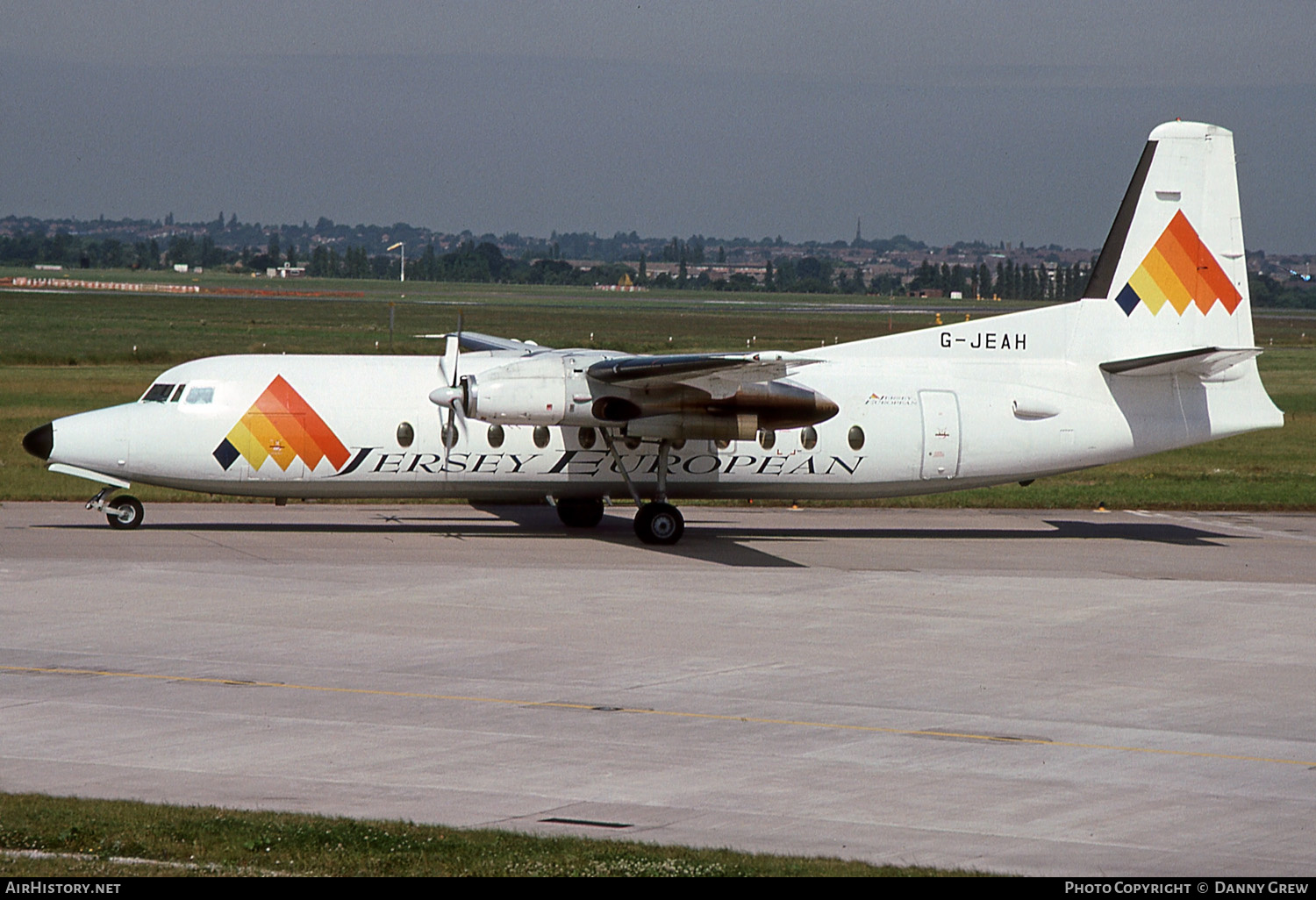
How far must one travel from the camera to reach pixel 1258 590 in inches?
816

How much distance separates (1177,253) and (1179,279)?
1.47 feet

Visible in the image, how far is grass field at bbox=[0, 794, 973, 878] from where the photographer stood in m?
8.59

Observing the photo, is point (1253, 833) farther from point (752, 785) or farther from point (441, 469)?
point (441, 469)

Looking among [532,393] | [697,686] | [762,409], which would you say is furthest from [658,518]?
[697,686]

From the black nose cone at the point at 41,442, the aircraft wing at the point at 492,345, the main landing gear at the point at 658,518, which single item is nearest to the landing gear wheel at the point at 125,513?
the black nose cone at the point at 41,442

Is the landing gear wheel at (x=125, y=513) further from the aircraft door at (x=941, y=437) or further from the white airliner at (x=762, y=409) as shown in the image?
the aircraft door at (x=941, y=437)

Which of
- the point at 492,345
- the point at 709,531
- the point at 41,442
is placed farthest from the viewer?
the point at 492,345

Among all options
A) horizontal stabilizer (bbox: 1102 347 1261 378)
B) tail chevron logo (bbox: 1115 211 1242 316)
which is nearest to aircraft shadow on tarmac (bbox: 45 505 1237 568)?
horizontal stabilizer (bbox: 1102 347 1261 378)

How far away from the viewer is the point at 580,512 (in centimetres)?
2564

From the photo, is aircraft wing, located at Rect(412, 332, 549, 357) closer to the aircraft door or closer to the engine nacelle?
the engine nacelle

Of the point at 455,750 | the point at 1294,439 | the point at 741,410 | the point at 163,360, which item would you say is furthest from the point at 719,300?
the point at 455,750

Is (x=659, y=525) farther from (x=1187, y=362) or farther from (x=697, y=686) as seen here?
(x=697, y=686)

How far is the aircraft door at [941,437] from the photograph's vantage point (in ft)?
80.1

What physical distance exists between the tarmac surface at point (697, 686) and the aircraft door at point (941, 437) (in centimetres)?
132
